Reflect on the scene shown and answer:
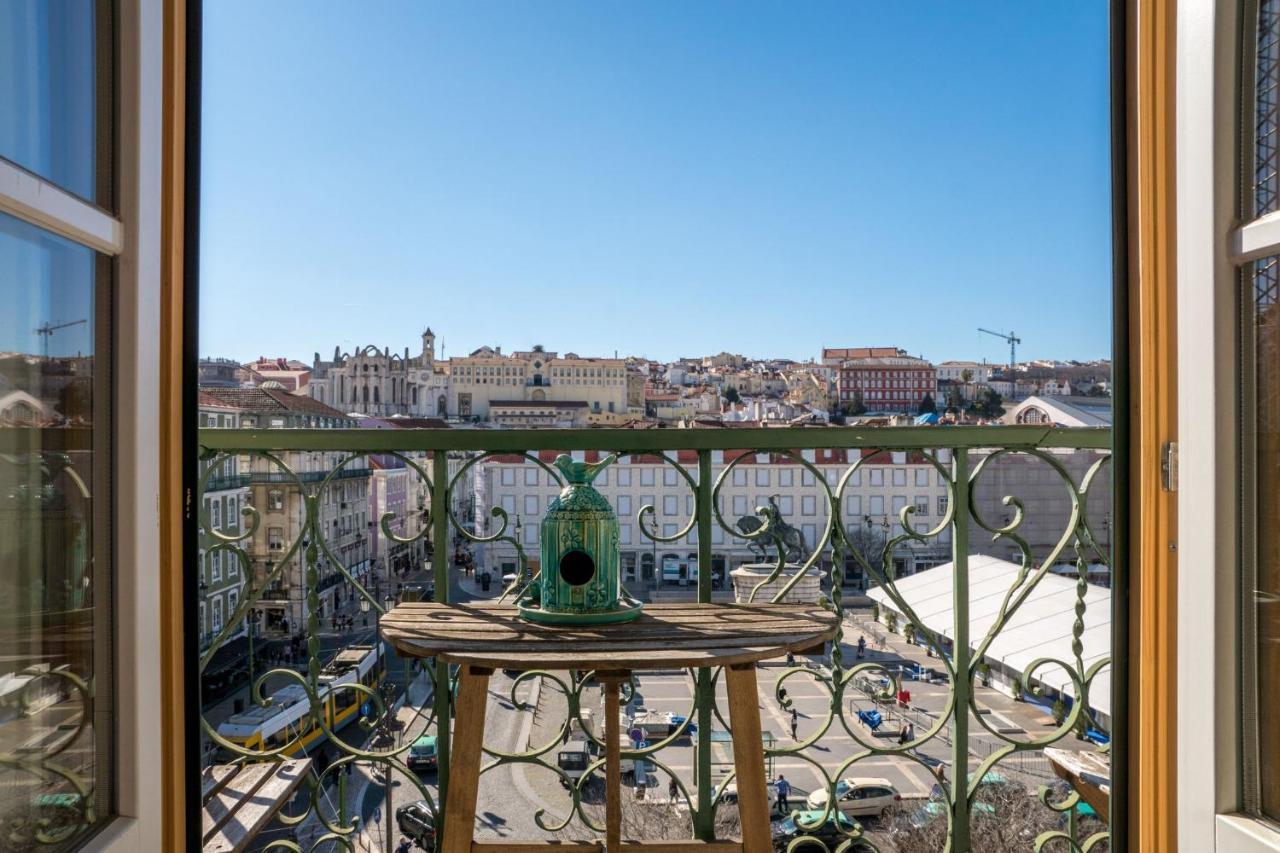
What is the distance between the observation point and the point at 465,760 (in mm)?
1251

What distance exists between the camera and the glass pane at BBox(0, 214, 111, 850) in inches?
32.8

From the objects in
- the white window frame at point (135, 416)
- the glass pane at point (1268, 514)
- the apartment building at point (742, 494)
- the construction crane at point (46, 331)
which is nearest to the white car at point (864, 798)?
the apartment building at point (742, 494)

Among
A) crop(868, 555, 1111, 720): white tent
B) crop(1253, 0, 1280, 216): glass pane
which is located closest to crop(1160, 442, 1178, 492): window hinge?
crop(1253, 0, 1280, 216): glass pane

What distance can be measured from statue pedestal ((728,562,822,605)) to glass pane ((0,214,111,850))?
121 cm

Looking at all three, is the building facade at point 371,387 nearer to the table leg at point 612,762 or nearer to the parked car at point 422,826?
the parked car at point 422,826

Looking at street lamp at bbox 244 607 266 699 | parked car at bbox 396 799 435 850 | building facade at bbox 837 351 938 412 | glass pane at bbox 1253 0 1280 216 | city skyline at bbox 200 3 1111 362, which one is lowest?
parked car at bbox 396 799 435 850

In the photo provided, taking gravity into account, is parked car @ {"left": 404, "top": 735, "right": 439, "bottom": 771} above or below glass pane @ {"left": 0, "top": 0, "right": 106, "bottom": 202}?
below

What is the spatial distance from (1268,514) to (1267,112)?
1.44 feet

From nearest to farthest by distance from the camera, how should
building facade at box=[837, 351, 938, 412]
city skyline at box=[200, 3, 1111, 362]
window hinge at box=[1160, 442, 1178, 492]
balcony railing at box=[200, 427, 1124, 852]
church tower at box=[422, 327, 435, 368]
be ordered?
1. window hinge at box=[1160, 442, 1178, 492]
2. balcony railing at box=[200, 427, 1124, 852]
3. building facade at box=[837, 351, 938, 412]
4. city skyline at box=[200, 3, 1111, 362]
5. church tower at box=[422, 327, 435, 368]

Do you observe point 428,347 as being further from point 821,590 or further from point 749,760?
point 749,760

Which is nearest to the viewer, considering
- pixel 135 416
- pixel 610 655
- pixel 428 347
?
pixel 135 416

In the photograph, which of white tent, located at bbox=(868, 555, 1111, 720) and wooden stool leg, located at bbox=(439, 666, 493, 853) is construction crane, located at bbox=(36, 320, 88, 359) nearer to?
wooden stool leg, located at bbox=(439, 666, 493, 853)

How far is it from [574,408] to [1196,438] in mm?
31917

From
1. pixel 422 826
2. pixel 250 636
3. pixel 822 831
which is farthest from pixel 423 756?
pixel 822 831
